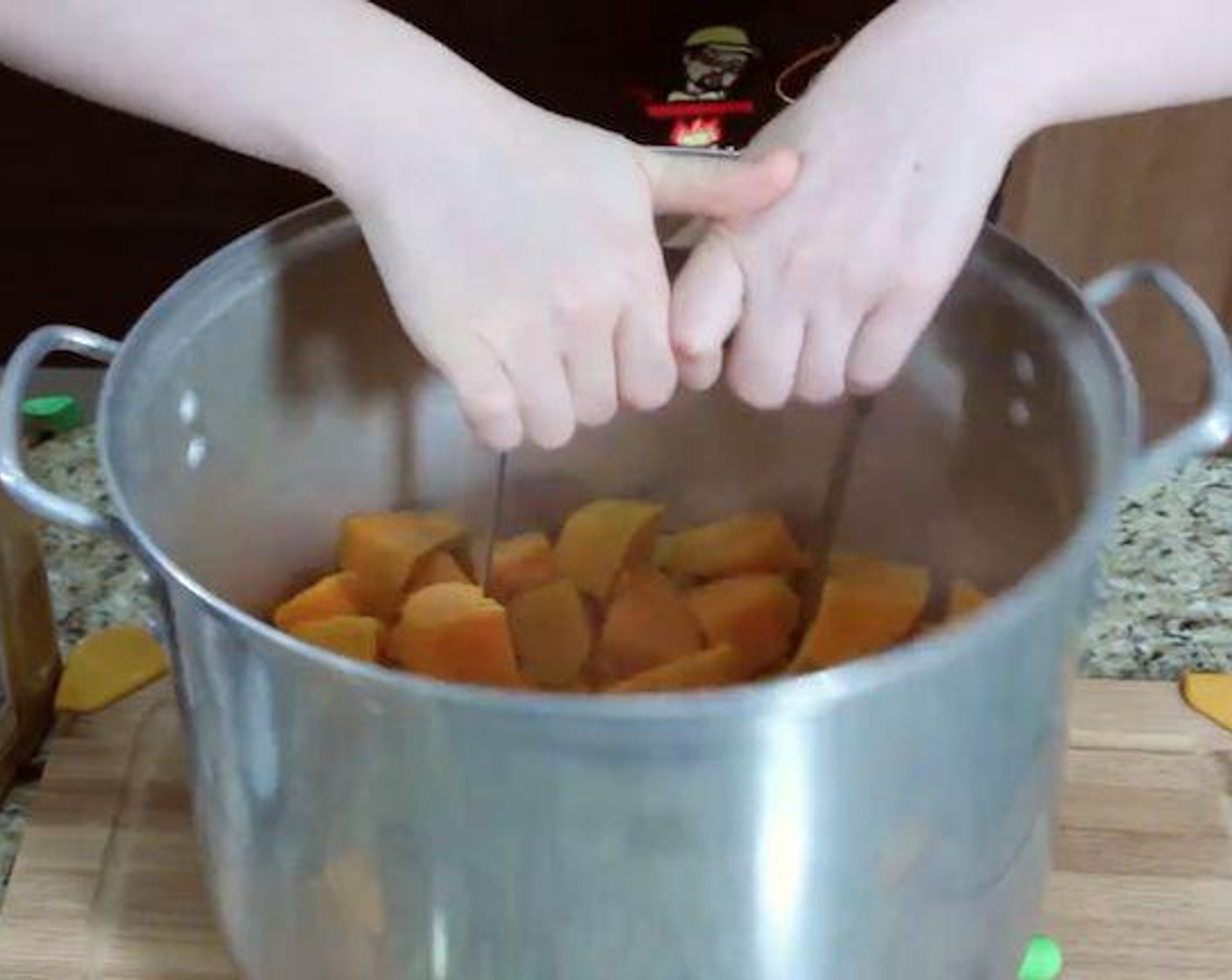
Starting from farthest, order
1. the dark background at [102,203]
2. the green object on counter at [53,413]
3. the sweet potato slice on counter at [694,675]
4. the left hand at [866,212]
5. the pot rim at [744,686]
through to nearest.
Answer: the green object on counter at [53,413] < the dark background at [102,203] < the sweet potato slice on counter at [694,675] < the left hand at [866,212] < the pot rim at [744,686]

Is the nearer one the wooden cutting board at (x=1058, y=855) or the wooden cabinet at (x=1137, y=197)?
the wooden cutting board at (x=1058, y=855)

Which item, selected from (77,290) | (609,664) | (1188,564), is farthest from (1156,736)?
(77,290)

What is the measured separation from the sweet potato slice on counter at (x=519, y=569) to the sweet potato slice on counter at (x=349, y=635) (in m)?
0.06

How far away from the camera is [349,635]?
0.65 m

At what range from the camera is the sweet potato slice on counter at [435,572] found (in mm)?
698

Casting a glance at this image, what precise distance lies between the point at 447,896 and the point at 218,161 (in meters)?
0.39

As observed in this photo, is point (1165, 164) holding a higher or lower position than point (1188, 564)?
higher

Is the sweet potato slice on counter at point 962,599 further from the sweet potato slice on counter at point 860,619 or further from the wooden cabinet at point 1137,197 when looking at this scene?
the wooden cabinet at point 1137,197

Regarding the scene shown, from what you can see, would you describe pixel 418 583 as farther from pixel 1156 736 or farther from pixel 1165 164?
pixel 1165 164

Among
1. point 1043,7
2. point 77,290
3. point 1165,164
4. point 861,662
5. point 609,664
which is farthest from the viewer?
point 1165,164

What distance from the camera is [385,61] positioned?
52 centimetres

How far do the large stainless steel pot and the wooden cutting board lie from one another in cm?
10

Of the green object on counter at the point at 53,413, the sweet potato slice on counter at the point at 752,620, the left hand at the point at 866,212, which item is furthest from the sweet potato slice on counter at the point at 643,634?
the green object on counter at the point at 53,413

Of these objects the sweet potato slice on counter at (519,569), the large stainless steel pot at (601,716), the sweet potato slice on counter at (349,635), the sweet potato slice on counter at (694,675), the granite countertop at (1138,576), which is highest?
the large stainless steel pot at (601,716)
